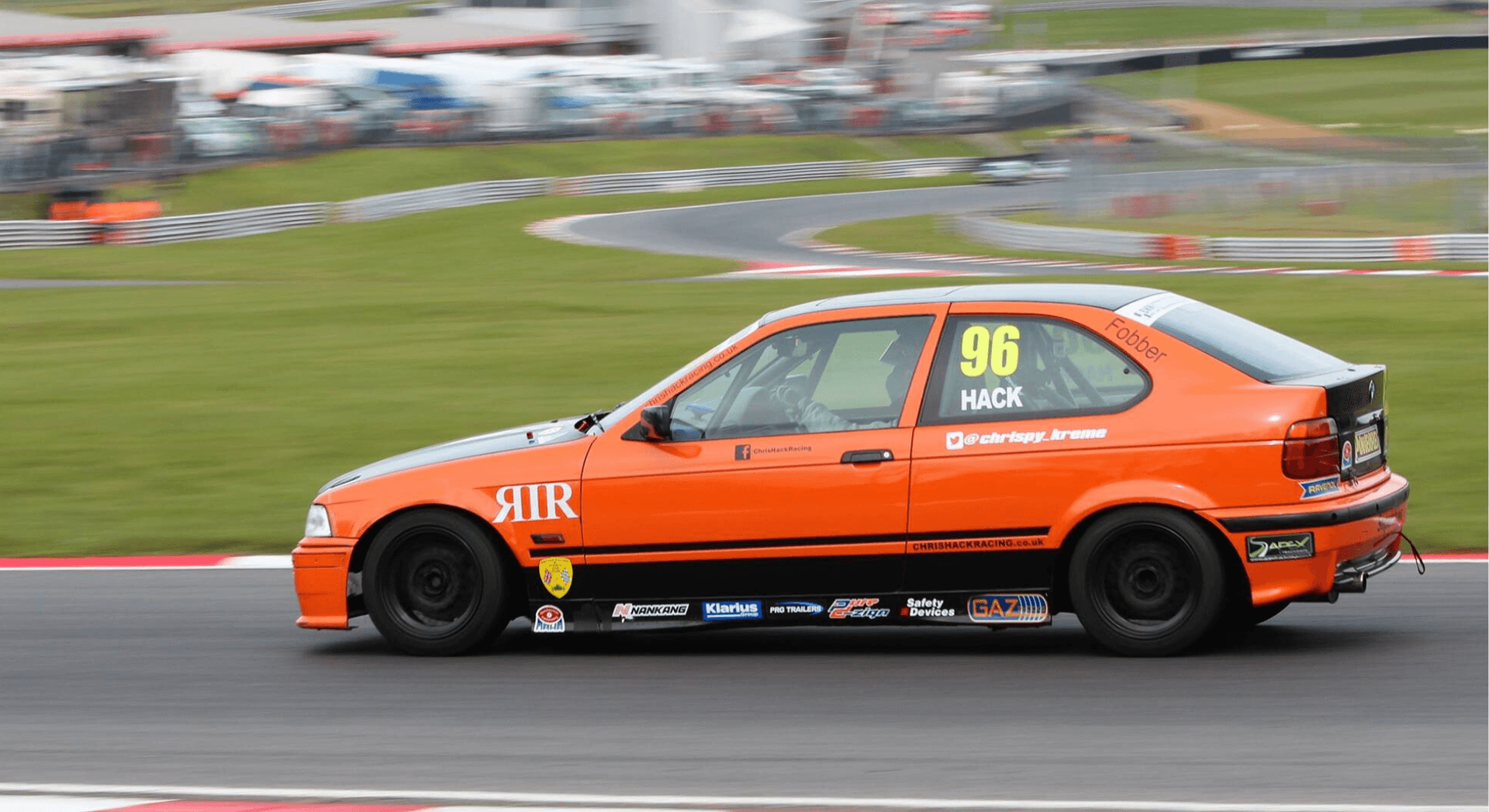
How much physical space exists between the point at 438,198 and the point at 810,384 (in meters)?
41.2

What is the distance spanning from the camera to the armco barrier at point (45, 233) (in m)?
35.2

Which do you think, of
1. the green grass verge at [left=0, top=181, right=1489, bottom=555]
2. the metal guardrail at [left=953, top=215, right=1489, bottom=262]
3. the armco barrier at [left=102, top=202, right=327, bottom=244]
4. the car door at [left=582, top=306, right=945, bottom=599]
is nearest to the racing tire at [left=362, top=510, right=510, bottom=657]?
the car door at [left=582, top=306, right=945, bottom=599]

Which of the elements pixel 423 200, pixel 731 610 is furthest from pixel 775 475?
pixel 423 200

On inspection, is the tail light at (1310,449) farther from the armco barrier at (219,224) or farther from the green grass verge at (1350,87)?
the green grass verge at (1350,87)

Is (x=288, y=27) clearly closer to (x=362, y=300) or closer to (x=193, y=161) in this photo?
(x=193, y=161)

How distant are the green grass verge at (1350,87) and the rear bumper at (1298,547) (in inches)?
2740

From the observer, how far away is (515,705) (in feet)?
20.1

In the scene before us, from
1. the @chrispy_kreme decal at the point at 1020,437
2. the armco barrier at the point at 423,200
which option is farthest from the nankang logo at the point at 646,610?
the armco barrier at the point at 423,200

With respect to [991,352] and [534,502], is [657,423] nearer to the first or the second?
[534,502]

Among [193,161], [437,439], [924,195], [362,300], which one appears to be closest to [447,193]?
[193,161]

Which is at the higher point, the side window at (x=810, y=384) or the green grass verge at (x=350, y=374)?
the side window at (x=810, y=384)

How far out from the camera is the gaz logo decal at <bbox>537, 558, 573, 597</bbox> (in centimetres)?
661

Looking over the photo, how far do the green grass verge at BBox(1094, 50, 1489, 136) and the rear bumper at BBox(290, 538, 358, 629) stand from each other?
70138 millimetres

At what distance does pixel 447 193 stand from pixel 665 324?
1143 inches
